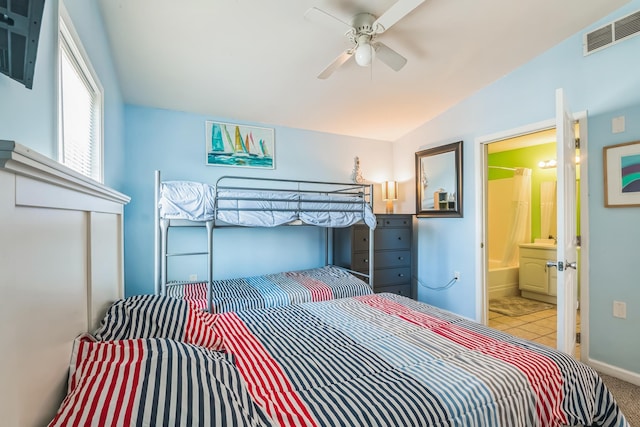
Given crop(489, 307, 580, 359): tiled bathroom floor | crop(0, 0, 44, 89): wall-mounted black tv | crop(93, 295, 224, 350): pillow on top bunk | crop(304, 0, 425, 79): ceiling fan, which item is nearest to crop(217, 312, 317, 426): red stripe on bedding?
crop(93, 295, 224, 350): pillow on top bunk

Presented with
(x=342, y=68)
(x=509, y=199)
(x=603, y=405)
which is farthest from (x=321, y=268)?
(x=509, y=199)

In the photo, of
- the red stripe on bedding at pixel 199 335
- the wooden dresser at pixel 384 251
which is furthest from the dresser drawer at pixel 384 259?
the red stripe on bedding at pixel 199 335

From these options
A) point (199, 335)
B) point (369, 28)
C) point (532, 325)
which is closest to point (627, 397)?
point (532, 325)

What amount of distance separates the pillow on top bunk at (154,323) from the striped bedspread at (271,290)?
102 centimetres

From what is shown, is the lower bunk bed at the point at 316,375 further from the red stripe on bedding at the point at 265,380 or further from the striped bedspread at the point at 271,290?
the striped bedspread at the point at 271,290

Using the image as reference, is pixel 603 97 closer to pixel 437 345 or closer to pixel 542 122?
pixel 542 122

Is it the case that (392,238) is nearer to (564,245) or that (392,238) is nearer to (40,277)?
(564,245)

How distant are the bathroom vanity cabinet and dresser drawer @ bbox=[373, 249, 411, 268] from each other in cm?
197

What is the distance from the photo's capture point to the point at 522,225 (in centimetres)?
445

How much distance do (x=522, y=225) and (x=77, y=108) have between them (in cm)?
538

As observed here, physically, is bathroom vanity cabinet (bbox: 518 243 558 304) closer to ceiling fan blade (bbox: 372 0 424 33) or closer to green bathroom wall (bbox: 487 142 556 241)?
green bathroom wall (bbox: 487 142 556 241)

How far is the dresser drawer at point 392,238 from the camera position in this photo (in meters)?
3.61

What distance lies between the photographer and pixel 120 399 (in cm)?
64

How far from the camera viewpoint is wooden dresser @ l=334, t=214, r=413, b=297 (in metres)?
3.50
